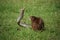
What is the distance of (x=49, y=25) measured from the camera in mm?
6750

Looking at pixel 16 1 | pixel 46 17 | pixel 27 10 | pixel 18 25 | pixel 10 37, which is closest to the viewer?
pixel 10 37

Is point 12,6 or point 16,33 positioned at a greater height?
point 12,6

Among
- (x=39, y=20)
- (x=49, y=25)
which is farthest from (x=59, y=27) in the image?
(x=39, y=20)

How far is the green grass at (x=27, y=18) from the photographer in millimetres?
6148

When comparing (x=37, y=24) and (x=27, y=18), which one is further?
(x=27, y=18)

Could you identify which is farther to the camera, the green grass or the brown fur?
the brown fur

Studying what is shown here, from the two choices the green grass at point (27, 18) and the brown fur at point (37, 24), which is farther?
the brown fur at point (37, 24)

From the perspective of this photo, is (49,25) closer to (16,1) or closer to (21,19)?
(21,19)

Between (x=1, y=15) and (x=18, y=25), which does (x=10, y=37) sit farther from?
(x=1, y=15)

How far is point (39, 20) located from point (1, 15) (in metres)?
1.67

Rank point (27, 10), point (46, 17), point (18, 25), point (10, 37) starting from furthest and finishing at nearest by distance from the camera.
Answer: point (27, 10) → point (46, 17) → point (18, 25) → point (10, 37)

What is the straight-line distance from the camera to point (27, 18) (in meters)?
7.21

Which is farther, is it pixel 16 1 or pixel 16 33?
pixel 16 1

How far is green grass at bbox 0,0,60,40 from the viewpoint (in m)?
6.15
